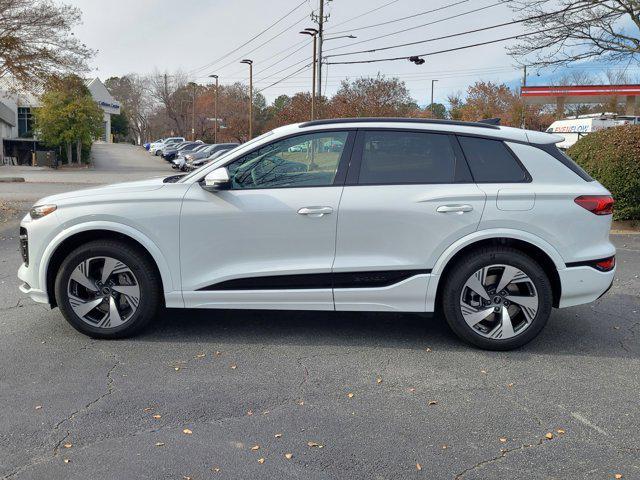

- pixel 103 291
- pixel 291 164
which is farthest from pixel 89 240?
pixel 291 164

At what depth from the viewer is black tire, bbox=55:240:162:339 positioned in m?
4.93

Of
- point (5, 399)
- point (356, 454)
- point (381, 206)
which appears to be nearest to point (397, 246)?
point (381, 206)

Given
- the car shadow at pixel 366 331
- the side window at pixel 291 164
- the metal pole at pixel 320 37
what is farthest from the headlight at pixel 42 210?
the metal pole at pixel 320 37

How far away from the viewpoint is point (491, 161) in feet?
16.3

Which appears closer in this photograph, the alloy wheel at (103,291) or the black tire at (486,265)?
the black tire at (486,265)

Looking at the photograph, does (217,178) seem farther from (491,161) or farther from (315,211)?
(491,161)

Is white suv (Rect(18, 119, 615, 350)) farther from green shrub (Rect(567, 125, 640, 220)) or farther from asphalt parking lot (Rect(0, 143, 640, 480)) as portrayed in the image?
green shrub (Rect(567, 125, 640, 220))

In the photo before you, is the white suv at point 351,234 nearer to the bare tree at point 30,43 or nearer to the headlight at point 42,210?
the headlight at point 42,210

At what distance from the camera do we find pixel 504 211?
15.7 feet

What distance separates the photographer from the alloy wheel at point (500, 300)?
483 centimetres

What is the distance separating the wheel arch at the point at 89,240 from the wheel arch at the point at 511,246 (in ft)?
6.93

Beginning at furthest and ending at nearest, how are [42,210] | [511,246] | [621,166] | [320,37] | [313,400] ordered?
1. [320,37]
2. [621,166]
3. [42,210]
4. [511,246]
5. [313,400]

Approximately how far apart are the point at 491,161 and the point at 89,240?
333cm

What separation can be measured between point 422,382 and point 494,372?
0.60 meters
